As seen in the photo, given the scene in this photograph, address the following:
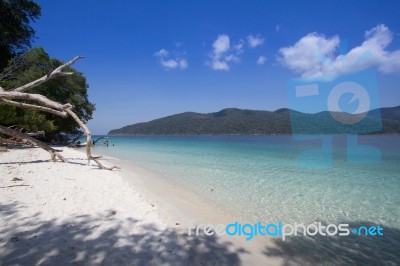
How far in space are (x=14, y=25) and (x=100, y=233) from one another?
80.3 ft

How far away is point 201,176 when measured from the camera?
11.4m

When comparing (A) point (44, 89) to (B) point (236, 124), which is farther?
(B) point (236, 124)

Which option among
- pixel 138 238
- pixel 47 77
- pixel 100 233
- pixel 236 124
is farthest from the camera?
pixel 236 124

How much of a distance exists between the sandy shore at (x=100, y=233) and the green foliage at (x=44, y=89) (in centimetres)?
974

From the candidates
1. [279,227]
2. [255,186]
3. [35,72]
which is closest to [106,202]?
[279,227]

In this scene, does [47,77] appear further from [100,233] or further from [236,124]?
[236,124]

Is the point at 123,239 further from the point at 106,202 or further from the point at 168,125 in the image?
the point at 168,125

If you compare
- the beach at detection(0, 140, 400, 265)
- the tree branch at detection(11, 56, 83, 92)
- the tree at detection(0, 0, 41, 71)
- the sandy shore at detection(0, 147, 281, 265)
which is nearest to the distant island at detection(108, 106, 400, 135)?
the tree at detection(0, 0, 41, 71)

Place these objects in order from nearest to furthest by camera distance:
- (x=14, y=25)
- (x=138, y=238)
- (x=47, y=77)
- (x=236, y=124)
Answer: (x=138, y=238)
(x=47, y=77)
(x=14, y=25)
(x=236, y=124)

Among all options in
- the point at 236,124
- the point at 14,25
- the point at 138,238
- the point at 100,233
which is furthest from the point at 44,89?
the point at 236,124

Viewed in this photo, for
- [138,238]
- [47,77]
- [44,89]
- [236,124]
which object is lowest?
[138,238]

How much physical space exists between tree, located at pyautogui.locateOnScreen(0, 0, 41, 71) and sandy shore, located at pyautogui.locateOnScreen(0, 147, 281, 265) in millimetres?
19874

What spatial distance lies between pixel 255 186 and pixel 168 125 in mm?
157202

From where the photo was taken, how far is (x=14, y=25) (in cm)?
2084
